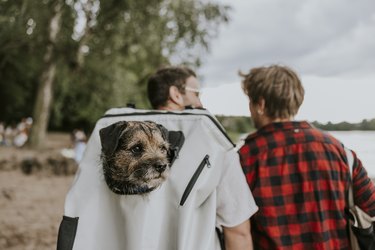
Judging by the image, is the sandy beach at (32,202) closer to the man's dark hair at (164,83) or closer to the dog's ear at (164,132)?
the man's dark hair at (164,83)

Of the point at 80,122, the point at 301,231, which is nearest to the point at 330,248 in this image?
the point at 301,231

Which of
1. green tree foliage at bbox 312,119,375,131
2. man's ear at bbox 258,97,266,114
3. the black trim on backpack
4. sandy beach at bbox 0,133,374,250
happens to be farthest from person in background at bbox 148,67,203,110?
sandy beach at bbox 0,133,374,250

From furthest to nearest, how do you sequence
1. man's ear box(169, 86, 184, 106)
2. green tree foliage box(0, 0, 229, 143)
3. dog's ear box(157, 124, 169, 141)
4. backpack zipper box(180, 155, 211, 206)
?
1. green tree foliage box(0, 0, 229, 143)
2. man's ear box(169, 86, 184, 106)
3. dog's ear box(157, 124, 169, 141)
4. backpack zipper box(180, 155, 211, 206)

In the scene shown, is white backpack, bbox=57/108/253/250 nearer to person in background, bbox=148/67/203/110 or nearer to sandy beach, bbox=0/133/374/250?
person in background, bbox=148/67/203/110

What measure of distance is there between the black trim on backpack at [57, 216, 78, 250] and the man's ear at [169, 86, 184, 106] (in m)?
1.03

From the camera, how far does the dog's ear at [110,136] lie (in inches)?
77.5

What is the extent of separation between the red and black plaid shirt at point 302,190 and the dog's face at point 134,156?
1.99 ft

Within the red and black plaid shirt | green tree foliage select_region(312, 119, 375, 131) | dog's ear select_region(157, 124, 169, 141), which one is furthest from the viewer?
green tree foliage select_region(312, 119, 375, 131)

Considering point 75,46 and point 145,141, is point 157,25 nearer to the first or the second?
point 75,46

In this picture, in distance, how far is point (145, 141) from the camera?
2.02m

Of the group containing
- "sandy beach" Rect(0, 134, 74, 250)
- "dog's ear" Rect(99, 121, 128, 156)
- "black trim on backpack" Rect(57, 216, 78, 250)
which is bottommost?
"sandy beach" Rect(0, 134, 74, 250)

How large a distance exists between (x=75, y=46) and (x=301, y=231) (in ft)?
38.4

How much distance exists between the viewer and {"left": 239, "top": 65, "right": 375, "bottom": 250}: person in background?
2.16 meters

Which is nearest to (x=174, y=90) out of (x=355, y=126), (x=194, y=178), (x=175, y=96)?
(x=175, y=96)
